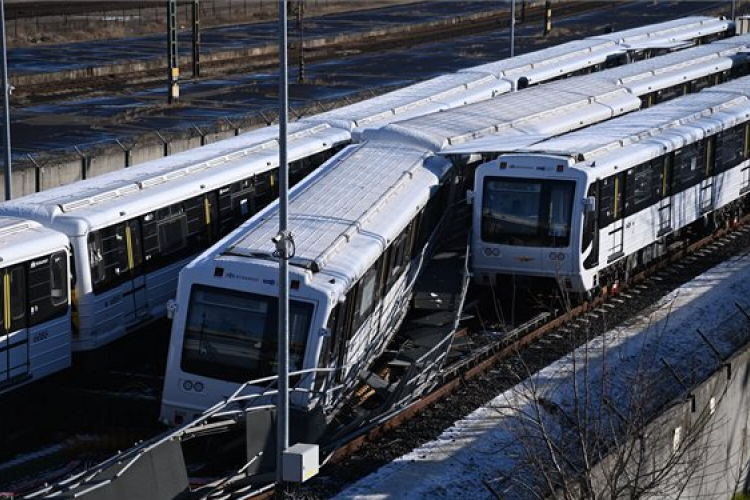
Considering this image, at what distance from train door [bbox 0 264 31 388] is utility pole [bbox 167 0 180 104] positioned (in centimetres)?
3173

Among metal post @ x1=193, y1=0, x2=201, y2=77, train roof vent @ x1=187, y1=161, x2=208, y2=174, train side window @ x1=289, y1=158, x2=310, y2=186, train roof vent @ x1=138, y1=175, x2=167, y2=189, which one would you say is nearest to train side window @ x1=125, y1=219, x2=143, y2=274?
train roof vent @ x1=138, y1=175, x2=167, y2=189

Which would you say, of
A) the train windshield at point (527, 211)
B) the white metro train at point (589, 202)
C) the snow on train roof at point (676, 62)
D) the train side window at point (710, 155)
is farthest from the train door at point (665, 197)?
the snow on train roof at point (676, 62)

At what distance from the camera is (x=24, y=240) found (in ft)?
69.2

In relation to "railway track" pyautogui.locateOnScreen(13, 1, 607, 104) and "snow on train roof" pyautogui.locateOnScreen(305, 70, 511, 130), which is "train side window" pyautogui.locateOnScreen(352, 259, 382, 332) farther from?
"railway track" pyautogui.locateOnScreen(13, 1, 607, 104)

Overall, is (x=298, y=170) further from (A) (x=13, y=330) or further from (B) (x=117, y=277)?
(A) (x=13, y=330)

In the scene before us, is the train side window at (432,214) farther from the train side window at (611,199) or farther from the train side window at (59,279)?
the train side window at (59,279)

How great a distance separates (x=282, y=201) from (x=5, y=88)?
15.5 m

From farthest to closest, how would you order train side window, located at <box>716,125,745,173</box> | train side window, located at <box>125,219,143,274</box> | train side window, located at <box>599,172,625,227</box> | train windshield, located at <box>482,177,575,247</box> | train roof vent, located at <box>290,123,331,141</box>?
train side window, located at <box>716,125,745,173</box>, train roof vent, located at <box>290,123,331,141</box>, train side window, located at <box>599,172,625,227</box>, train windshield, located at <box>482,177,575,247</box>, train side window, located at <box>125,219,143,274</box>

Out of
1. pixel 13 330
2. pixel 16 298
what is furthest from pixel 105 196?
pixel 13 330

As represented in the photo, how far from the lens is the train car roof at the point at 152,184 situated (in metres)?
22.6

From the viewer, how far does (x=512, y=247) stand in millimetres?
27312

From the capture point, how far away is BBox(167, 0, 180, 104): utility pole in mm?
51656

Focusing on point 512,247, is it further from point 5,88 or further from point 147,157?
point 147,157

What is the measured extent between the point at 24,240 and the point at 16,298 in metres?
0.89
